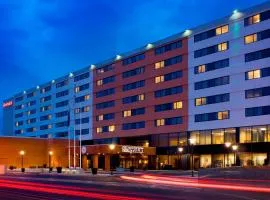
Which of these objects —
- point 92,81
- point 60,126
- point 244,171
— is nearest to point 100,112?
point 92,81

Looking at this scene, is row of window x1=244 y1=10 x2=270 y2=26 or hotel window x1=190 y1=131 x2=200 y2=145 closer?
row of window x1=244 y1=10 x2=270 y2=26

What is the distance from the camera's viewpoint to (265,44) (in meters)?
84.8

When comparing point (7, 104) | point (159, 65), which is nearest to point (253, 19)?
point (159, 65)

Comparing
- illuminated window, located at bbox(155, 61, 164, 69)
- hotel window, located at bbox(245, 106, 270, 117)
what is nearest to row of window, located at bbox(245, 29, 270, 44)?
hotel window, located at bbox(245, 106, 270, 117)

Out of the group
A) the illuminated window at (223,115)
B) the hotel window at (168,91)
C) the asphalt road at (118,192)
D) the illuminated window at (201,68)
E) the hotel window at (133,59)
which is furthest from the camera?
the hotel window at (133,59)

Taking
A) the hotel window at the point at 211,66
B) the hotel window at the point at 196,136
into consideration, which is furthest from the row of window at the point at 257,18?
the hotel window at the point at 196,136

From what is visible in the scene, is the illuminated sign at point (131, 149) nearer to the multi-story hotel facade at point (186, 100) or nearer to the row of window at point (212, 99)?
the multi-story hotel facade at point (186, 100)

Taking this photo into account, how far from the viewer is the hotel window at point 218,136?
9260 centimetres

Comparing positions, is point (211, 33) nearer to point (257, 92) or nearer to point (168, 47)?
point (168, 47)

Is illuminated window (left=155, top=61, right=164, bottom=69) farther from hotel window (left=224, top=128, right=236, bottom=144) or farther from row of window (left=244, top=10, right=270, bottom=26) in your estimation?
row of window (left=244, top=10, right=270, bottom=26)

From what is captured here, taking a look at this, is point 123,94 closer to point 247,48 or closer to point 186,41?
point 186,41

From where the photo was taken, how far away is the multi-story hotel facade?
86.7 metres

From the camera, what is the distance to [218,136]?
306 ft

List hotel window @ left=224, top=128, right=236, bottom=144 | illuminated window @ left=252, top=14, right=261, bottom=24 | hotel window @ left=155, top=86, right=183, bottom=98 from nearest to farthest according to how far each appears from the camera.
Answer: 1. illuminated window @ left=252, top=14, right=261, bottom=24
2. hotel window @ left=224, top=128, right=236, bottom=144
3. hotel window @ left=155, top=86, right=183, bottom=98
